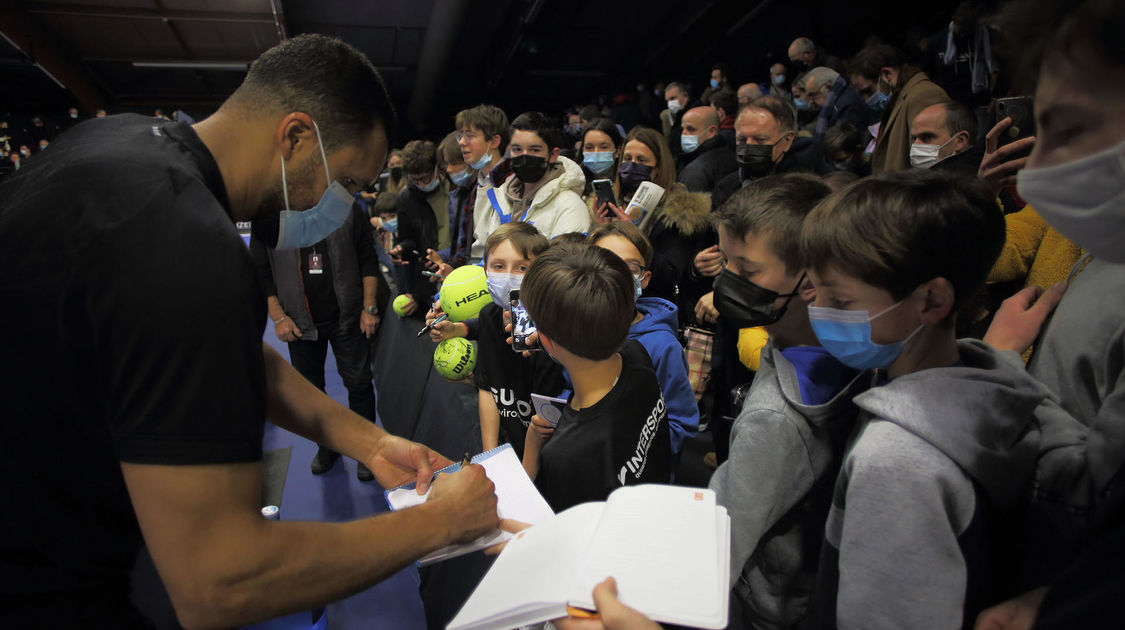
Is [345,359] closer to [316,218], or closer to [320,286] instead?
[320,286]

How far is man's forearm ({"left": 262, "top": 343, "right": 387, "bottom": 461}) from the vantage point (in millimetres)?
1479

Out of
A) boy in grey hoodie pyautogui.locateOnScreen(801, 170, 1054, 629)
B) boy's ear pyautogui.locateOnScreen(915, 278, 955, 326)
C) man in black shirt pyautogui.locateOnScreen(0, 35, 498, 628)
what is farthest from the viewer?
boy's ear pyautogui.locateOnScreen(915, 278, 955, 326)

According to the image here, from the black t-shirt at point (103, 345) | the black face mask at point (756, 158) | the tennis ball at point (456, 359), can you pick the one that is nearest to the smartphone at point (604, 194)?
the black face mask at point (756, 158)

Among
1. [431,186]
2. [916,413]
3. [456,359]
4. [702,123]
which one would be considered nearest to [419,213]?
[431,186]

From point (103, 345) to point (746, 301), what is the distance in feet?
5.16

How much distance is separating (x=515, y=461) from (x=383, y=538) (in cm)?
46

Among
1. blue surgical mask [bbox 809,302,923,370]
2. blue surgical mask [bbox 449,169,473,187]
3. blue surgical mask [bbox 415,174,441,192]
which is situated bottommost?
blue surgical mask [bbox 415,174,441,192]

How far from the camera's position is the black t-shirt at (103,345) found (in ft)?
2.66

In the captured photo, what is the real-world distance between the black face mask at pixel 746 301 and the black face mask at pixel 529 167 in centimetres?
185

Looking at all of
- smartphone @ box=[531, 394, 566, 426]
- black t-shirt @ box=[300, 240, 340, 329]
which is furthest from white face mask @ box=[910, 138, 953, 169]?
black t-shirt @ box=[300, 240, 340, 329]

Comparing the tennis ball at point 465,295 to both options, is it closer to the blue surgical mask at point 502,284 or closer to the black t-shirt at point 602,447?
the blue surgical mask at point 502,284

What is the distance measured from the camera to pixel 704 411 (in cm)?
359

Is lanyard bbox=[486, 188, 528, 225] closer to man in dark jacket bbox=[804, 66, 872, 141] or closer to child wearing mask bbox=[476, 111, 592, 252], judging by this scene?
child wearing mask bbox=[476, 111, 592, 252]

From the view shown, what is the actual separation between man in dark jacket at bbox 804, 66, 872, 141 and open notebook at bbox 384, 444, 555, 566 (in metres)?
4.43
